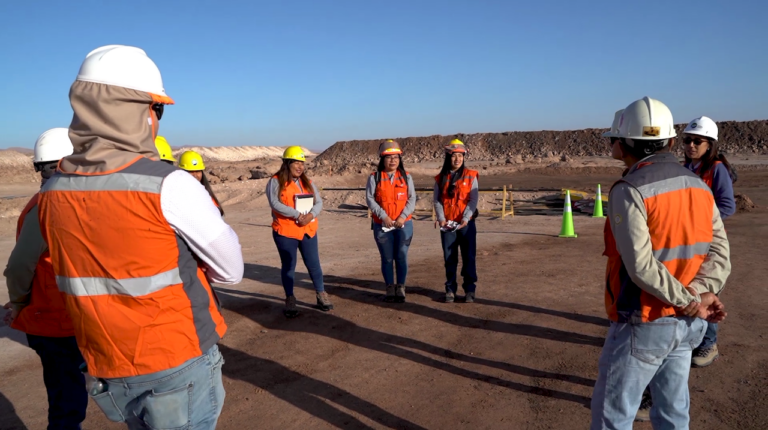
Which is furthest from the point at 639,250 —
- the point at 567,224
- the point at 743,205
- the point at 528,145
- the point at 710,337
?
the point at 528,145

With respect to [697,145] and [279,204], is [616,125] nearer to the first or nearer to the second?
[697,145]

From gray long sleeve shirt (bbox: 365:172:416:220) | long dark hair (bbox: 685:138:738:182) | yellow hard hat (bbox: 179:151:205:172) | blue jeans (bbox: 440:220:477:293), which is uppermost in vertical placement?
yellow hard hat (bbox: 179:151:205:172)

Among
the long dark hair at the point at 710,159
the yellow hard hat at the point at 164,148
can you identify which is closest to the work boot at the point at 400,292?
the yellow hard hat at the point at 164,148

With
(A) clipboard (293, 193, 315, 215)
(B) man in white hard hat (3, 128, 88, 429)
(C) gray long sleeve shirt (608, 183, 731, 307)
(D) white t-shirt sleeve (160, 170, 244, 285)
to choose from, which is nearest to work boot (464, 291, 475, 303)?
(A) clipboard (293, 193, 315, 215)

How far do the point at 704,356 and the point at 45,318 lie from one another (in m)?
5.21

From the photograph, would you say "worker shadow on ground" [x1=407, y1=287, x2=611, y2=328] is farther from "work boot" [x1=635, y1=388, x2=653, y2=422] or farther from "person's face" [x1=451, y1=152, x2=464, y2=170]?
"work boot" [x1=635, y1=388, x2=653, y2=422]

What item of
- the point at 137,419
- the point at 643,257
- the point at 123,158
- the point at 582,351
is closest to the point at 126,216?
the point at 123,158

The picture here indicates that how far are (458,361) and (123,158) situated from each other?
153 inches

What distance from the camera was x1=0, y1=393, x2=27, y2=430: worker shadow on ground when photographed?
13.0ft

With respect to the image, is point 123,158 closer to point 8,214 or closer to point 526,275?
point 526,275

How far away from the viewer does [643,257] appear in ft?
7.95

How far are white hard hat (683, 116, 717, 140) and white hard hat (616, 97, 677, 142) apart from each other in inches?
104

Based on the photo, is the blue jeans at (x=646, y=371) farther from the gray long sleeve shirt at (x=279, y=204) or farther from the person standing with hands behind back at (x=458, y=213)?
the gray long sleeve shirt at (x=279, y=204)

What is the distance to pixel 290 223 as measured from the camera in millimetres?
6199
